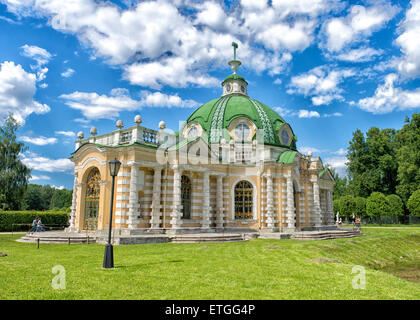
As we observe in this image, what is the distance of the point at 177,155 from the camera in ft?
80.5

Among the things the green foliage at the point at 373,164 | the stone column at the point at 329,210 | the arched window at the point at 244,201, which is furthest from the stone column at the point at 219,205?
the green foliage at the point at 373,164

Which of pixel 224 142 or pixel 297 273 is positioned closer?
pixel 297 273

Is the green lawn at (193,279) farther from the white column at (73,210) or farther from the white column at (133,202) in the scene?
the white column at (73,210)

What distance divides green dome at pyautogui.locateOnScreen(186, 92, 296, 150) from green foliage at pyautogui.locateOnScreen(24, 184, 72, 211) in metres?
50.3

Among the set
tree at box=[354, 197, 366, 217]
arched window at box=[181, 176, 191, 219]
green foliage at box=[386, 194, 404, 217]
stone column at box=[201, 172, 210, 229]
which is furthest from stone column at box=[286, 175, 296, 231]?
green foliage at box=[386, 194, 404, 217]

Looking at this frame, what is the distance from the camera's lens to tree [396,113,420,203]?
49656 mm

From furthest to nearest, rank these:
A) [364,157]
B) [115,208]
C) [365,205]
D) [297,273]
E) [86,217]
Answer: [364,157], [365,205], [86,217], [115,208], [297,273]

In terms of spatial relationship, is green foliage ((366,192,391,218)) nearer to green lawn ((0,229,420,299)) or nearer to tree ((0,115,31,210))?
green lawn ((0,229,420,299))

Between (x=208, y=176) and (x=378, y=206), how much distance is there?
35283 millimetres
